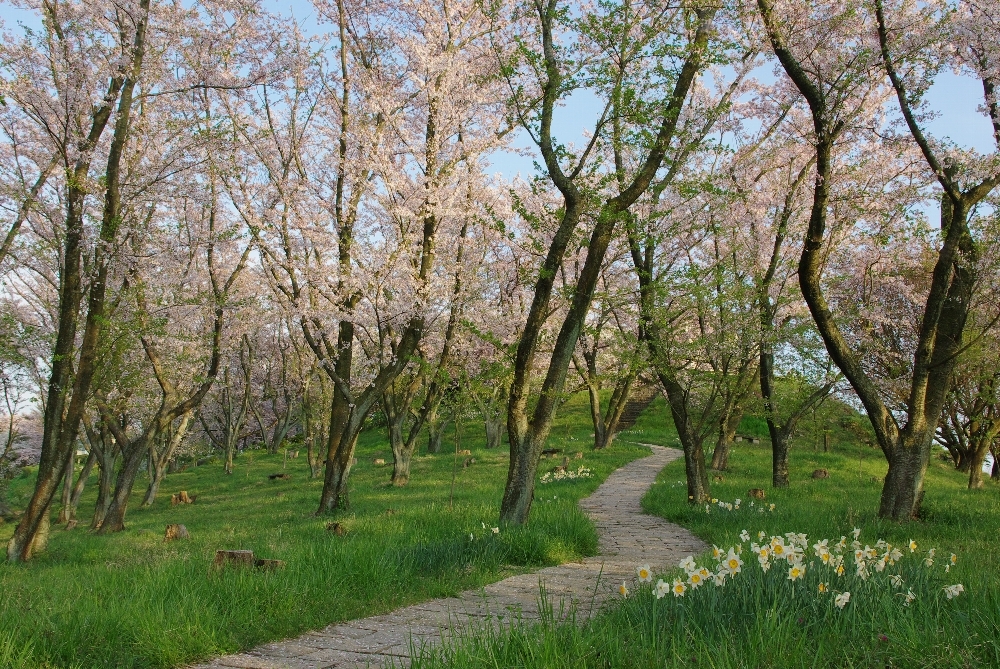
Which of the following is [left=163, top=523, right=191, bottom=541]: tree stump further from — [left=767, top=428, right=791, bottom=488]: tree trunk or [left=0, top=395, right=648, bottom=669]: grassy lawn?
[left=767, top=428, right=791, bottom=488]: tree trunk

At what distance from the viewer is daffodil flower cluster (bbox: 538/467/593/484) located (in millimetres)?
18344

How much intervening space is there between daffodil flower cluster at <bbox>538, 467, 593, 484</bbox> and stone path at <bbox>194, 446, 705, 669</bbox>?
7.40 metres

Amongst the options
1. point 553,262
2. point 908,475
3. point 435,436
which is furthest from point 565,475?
point 435,436

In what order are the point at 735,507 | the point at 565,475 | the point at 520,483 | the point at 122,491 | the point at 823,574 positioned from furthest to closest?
1. the point at 565,475
2. the point at 122,491
3. the point at 735,507
4. the point at 520,483
5. the point at 823,574

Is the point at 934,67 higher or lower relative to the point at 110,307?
higher

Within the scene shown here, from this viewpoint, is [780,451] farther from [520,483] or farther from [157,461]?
[157,461]

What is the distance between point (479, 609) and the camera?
549cm

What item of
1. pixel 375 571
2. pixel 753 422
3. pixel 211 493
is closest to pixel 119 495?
pixel 211 493

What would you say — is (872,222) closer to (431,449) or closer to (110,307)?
(110,307)

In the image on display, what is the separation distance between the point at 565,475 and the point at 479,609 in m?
13.3

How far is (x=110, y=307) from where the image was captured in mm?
14898

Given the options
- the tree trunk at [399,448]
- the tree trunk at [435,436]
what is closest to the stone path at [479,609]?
the tree trunk at [399,448]

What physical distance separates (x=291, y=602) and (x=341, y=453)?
1085 cm

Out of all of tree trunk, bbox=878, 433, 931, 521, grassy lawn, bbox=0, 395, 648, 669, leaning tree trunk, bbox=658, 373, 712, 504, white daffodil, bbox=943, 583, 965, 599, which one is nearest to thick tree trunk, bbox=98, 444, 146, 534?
grassy lawn, bbox=0, 395, 648, 669
